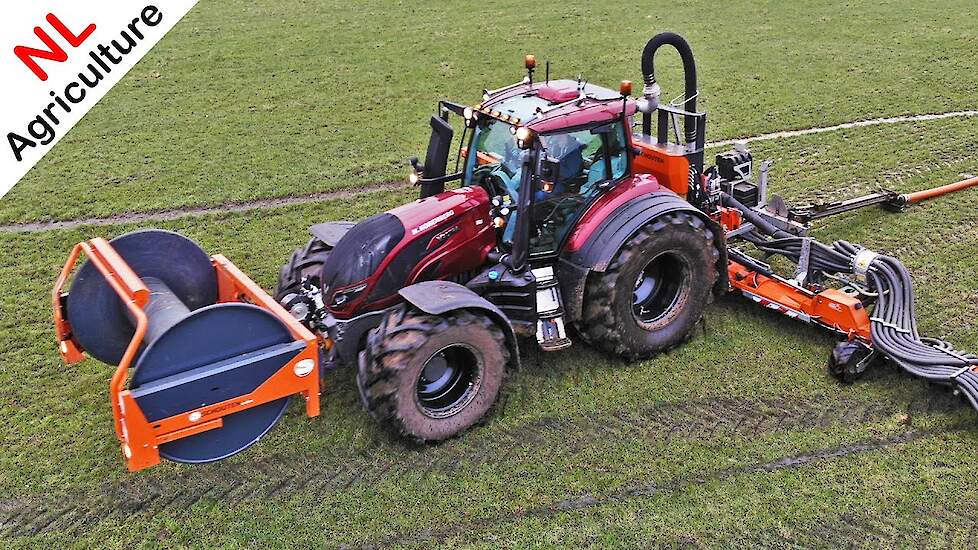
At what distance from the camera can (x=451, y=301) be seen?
4.95 m

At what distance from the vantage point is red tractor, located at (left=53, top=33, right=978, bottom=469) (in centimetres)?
452

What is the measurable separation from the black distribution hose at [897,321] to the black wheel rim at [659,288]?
1129 mm

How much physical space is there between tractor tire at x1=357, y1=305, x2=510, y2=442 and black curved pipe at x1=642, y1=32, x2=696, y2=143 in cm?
238

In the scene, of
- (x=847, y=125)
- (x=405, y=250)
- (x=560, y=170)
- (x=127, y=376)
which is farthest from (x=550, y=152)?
(x=847, y=125)

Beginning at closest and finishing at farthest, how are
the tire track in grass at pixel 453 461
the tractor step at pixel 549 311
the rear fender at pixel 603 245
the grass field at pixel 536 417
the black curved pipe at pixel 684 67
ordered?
the grass field at pixel 536 417 → the tire track in grass at pixel 453 461 → the rear fender at pixel 603 245 → the tractor step at pixel 549 311 → the black curved pipe at pixel 684 67

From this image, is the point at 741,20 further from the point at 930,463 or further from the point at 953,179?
the point at 930,463

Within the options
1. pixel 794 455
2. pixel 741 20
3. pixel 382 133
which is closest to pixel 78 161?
pixel 382 133

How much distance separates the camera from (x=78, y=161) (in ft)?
32.9

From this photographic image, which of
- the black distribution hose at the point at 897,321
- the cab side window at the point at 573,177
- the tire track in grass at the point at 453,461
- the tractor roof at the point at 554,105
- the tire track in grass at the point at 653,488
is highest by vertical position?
the tractor roof at the point at 554,105

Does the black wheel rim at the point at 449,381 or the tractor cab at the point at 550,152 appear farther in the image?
the tractor cab at the point at 550,152

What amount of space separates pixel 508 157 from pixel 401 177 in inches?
155

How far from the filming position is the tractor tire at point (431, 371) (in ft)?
15.7

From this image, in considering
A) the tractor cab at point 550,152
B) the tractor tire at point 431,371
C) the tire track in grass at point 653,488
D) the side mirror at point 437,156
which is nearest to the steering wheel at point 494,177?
the tractor cab at point 550,152

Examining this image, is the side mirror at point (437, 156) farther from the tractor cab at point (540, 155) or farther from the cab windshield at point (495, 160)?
the cab windshield at point (495, 160)
